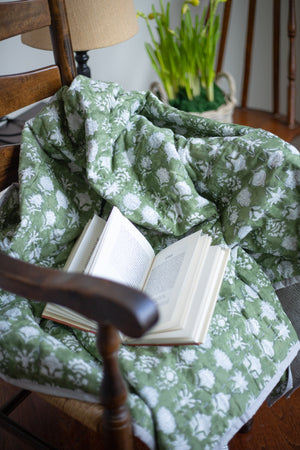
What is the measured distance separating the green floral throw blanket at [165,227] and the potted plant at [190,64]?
18.2 inches

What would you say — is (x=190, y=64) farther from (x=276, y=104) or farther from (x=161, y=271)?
(x=161, y=271)

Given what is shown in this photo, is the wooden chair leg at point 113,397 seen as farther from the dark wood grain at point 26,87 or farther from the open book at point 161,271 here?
the dark wood grain at point 26,87

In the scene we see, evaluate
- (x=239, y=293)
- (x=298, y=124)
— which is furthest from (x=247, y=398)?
(x=298, y=124)

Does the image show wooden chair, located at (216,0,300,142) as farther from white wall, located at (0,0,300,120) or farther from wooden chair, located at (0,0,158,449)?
wooden chair, located at (0,0,158,449)

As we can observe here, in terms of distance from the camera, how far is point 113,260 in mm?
825

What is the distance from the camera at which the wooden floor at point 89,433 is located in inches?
40.4

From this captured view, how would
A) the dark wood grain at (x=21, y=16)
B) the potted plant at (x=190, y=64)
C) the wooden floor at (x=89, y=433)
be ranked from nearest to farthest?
the dark wood grain at (x=21, y=16)
the wooden floor at (x=89, y=433)
the potted plant at (x=190, y=64)

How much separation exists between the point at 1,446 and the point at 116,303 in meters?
0.73

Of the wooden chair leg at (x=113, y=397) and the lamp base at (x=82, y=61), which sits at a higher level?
the lamp base at (x=82, y=61)

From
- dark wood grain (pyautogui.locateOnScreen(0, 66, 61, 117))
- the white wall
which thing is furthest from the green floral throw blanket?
the white wall

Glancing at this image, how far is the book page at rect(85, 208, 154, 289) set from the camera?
0.80 metres

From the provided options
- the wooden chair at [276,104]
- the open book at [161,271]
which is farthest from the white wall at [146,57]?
the open book at [161,271]

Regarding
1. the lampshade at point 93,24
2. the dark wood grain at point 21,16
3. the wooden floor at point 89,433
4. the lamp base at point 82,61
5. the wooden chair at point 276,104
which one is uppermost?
the dark wood grain at point 21,16

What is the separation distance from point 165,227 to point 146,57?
114 centimetres
